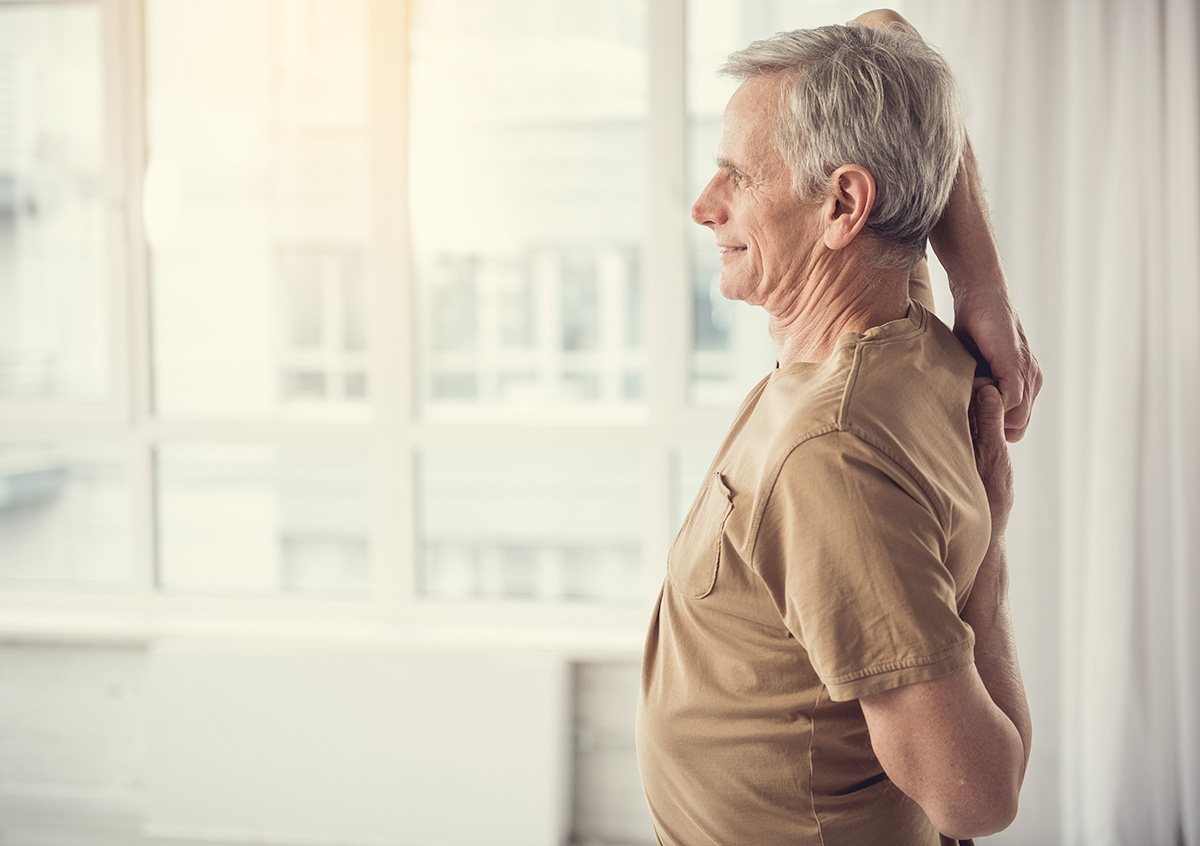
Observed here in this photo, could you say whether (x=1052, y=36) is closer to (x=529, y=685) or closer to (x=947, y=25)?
(x=947, y=25)

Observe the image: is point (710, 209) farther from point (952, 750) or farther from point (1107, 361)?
point (1107, 361)

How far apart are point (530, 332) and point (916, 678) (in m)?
2.06

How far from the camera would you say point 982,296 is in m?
0.95

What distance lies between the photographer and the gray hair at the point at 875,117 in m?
0.80

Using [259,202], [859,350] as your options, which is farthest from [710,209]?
[259,202]

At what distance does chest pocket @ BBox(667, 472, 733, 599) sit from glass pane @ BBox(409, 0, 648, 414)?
1.68 m

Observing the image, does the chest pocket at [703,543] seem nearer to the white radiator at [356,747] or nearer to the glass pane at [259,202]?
the white radiator at [356,747]

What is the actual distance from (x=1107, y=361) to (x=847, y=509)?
1783 millimetres

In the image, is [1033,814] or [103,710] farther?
[103,710]

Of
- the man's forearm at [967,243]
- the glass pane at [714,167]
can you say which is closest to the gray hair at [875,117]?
the man's forearm at [967,243]

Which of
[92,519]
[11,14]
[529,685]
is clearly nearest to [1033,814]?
[529,685]

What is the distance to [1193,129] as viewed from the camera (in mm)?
2033

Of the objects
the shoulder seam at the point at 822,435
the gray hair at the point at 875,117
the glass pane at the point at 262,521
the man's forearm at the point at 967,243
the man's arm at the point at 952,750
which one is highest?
the gray hair at the point at 875,117

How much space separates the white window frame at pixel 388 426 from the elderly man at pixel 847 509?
1.47 metres
